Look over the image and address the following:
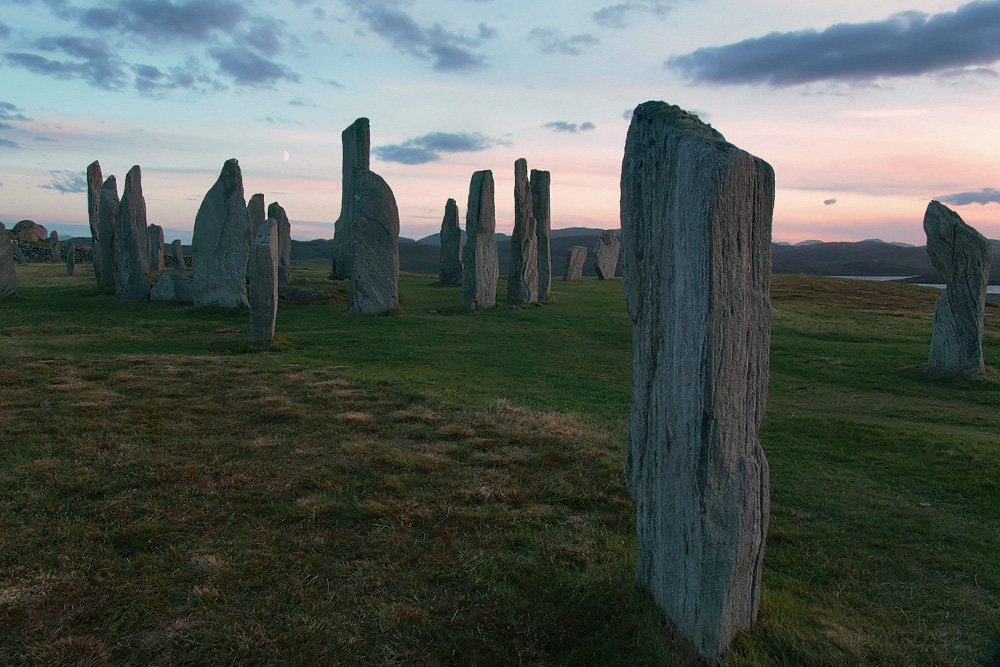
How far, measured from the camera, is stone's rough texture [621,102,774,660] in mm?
3467

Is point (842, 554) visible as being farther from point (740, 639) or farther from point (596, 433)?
point (596, 433)

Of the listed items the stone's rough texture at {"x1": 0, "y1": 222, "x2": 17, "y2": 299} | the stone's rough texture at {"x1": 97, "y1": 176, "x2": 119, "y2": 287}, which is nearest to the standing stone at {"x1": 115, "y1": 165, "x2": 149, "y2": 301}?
the stone's rough texture at {"x1": 97, "y1": 176, "x2": 119, "y2": 287}

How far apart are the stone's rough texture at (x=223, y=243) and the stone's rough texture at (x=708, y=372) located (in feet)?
51.5

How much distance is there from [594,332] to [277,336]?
23.8 ft

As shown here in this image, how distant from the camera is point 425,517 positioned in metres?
5.46

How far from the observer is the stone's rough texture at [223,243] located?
17.7 m

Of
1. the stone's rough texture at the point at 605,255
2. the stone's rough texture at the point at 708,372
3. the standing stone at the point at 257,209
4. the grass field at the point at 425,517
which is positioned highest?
the standing stone at the point at 257,209

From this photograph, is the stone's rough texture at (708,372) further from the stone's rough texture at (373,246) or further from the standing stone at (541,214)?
the standing stone at (541,214)

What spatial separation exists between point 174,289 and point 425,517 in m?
16.1

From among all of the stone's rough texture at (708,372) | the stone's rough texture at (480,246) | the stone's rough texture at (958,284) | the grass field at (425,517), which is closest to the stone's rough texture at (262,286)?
the grass field at (425,517)

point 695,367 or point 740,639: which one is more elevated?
point 695,367

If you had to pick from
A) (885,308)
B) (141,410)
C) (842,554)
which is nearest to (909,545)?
(842,554)

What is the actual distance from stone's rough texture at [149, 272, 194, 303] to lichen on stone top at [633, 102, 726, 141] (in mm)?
16849

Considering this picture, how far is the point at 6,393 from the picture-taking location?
8.90 metres
